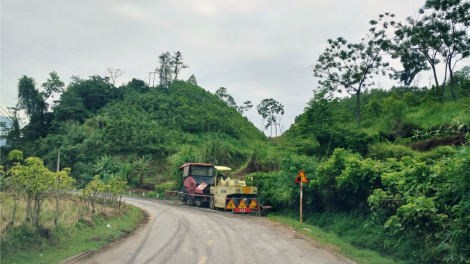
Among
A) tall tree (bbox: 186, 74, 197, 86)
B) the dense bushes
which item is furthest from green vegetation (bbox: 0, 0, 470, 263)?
tall tree (bbox: 186, 74, 197, 86)

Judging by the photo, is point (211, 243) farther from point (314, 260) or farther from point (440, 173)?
point (440, 173)

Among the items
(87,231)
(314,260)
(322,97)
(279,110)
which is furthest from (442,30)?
(279,110)

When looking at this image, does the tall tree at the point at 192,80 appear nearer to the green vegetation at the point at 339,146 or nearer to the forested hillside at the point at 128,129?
the forested hillside at the point at 128,129

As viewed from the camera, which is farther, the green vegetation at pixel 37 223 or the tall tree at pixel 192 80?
the tall tree at pixel 192 80

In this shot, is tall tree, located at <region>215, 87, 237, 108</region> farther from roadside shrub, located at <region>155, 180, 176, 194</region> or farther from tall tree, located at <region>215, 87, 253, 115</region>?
roadside shrub, located at <region>155, 180, 176, 194</region>

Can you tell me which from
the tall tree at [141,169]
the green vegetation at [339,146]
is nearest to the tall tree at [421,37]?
the green vegetation at [339,146]

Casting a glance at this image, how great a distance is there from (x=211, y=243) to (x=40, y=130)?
70313 millimetres

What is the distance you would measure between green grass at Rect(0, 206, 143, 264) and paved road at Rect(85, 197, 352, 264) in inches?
25.1

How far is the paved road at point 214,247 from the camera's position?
8750 millimetres

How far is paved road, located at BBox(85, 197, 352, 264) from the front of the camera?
8750 mm

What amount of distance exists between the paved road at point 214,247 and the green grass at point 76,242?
0.64 meters

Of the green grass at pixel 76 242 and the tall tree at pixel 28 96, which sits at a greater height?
the tall tree at pixel 28 96

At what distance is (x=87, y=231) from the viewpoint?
464 inches

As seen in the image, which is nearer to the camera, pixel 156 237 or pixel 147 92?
pixel 156 237
